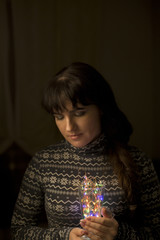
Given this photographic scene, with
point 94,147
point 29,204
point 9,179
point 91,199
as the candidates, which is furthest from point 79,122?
point 9,179

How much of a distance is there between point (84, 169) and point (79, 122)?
9.3 inches

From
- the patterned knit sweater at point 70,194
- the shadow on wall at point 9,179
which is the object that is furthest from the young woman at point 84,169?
the shadow on wall at point 9,179

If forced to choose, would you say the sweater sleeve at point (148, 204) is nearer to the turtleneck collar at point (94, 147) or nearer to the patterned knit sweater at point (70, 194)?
the patterned knit sweater at point (70, 194)

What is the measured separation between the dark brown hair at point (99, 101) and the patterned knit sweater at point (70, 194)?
0.14ft

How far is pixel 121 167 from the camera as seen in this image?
1.30 meters

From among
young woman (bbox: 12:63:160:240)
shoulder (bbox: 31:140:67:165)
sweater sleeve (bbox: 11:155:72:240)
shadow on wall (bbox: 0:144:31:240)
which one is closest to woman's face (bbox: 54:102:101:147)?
young woman (bbox: 12:63:160:240)

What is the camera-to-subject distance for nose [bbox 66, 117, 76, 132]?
118 cm

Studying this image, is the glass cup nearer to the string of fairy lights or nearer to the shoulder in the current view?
the string of fairy lights

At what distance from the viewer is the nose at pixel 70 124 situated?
1176mm

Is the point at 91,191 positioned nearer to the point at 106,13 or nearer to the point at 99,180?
the point at 99,180

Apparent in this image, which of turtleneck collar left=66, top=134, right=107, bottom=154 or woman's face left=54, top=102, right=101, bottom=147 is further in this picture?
turtleneck collar left=66, top=134, right=107, bottom=154

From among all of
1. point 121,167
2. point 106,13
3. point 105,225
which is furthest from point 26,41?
point 105,225

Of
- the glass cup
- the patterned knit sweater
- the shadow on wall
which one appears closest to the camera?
the glass cup

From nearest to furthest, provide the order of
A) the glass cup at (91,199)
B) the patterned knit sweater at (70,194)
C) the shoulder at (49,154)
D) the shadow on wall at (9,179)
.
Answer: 1. the glass cup at (91,199)
2. the patterned knit sweater at (70,194)
3. the shoulder at (49,154)
4. the shadow on wall at (9,179)
